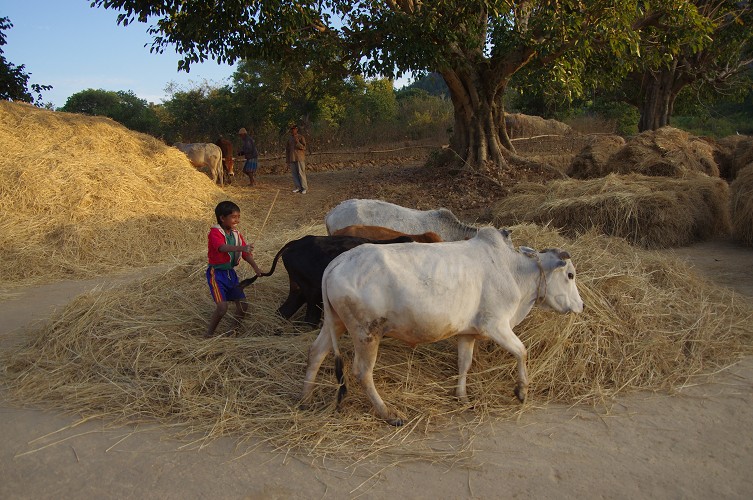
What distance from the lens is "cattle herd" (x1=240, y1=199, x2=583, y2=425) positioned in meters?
3.63

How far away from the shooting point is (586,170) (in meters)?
12.3

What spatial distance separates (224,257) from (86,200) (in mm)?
6176

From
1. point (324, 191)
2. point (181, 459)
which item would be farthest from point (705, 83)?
point (181, 459)

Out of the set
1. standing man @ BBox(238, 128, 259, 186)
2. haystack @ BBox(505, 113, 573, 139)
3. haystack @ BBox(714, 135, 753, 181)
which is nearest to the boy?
standing man @ BBox(238, 128, 259, 186)

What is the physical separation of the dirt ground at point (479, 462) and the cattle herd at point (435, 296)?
522 mm

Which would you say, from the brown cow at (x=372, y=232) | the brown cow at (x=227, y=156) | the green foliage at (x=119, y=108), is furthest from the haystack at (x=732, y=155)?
the green foliage at (x=119, y=108)

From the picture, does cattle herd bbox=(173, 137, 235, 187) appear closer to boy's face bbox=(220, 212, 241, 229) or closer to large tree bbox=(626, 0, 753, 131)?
large tree bbox=(626, 0, 753, 131)

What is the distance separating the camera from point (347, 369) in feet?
13.4

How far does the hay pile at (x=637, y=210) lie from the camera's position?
8.40m

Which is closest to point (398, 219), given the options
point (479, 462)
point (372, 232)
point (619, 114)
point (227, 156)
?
point (372, 232)

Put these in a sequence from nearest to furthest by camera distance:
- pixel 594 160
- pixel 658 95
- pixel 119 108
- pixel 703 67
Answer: pixel 594 160 → pixel 703 67 → pixel 658 95 → pixel 119 108

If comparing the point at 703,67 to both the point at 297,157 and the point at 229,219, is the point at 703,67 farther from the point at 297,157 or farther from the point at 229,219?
Result: the point at 229,219

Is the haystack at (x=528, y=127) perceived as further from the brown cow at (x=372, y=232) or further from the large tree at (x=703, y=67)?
the brown cow at (x=372, y=232)

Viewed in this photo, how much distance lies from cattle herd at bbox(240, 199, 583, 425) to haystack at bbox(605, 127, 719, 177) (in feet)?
25.6
